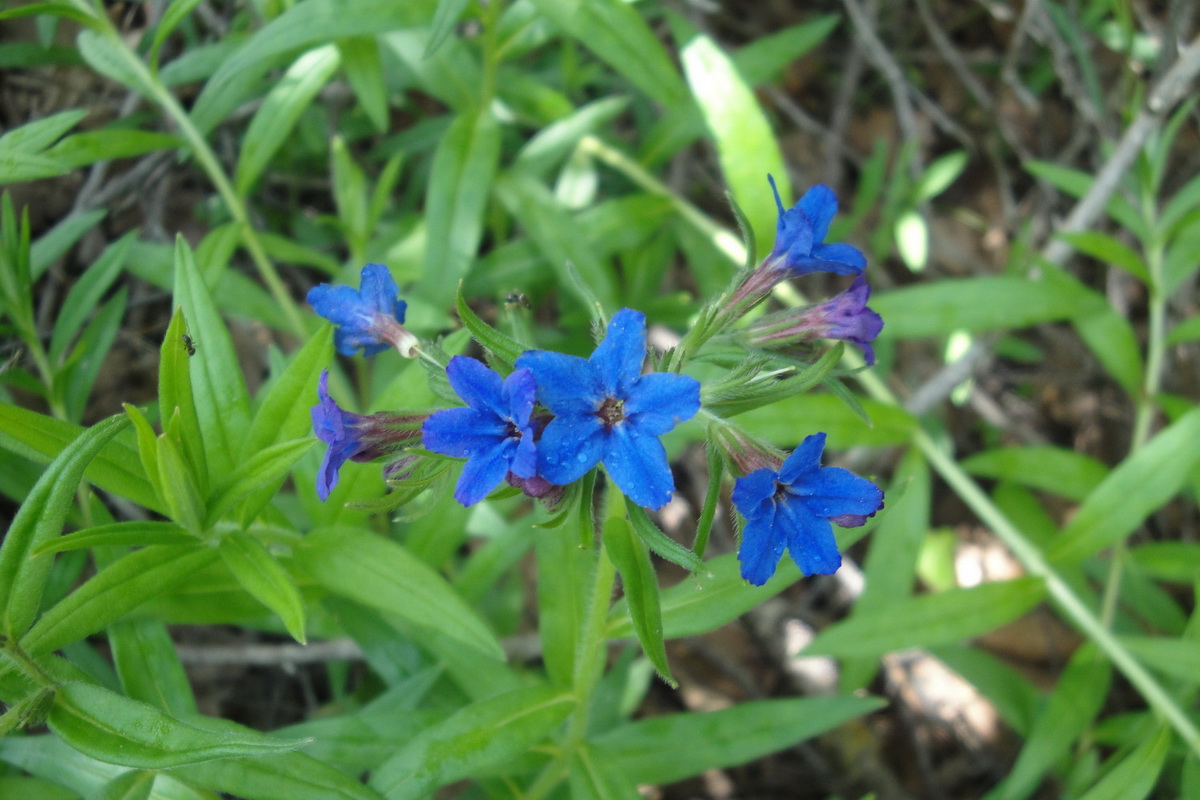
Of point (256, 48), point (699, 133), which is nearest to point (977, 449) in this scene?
point (699, 133)

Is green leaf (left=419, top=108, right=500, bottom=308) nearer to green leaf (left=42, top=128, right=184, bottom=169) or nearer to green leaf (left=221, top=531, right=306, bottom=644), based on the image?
green leaf (left=42, top=128, right=184, bottom=169)

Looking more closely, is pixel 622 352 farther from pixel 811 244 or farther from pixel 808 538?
pixel 811 244

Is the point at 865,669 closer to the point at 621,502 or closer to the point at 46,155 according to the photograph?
the point at 621,502

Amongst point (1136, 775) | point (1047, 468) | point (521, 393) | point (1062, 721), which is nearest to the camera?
point (521, 393)

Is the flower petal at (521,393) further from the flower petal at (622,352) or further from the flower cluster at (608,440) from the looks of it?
the flower petal at (622,352)

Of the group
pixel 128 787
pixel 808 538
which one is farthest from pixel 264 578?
pixel 808 538

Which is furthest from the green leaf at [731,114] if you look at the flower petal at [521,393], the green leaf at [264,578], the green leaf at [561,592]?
the green leaf at [264,578]

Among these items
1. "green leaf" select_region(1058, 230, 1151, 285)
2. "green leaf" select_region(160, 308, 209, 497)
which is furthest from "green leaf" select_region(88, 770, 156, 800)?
"green leaf" select_region(1058, 230, 1151, 285)
